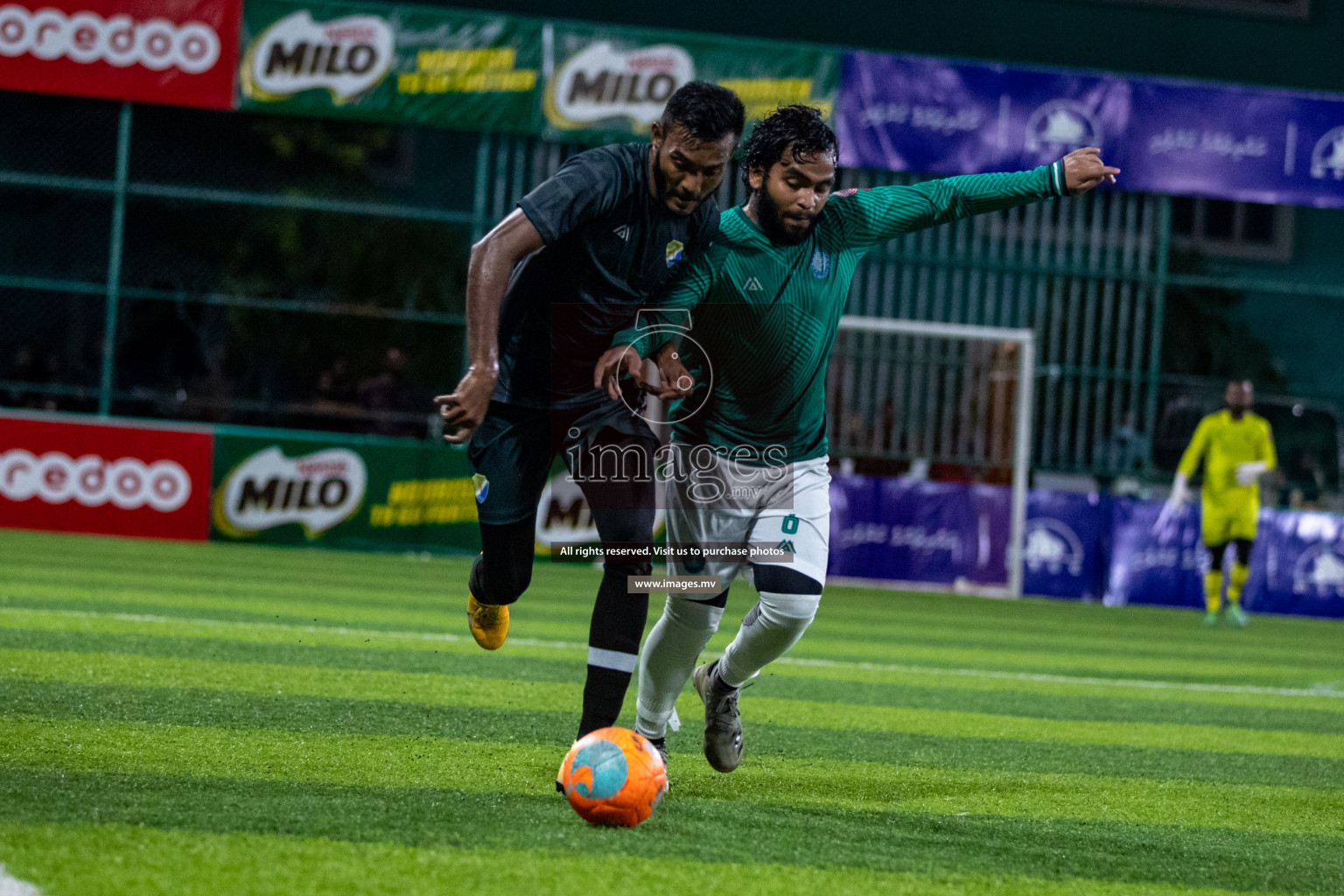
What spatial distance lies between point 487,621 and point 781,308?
1.72 m

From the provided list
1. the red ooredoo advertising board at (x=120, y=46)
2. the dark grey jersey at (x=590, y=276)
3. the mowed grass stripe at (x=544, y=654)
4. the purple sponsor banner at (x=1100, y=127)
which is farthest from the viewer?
the purple sponsor banner at (x=1100, y=127)

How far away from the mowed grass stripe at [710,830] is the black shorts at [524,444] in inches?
37.2

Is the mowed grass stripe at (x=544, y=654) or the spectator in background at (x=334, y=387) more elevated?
the spectator in background at (x=334, y=387)

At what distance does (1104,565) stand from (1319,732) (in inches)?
343

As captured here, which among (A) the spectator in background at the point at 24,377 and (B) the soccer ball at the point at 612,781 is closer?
(B) the soccer ball at the point at 612,781

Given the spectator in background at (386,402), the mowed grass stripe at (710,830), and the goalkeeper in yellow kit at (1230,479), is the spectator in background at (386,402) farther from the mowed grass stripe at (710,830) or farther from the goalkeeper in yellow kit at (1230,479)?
the mowed grass stripe at (710,830)

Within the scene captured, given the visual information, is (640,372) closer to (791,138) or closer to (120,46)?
(791,138)

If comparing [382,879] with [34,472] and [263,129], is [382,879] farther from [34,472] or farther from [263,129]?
[263,129]

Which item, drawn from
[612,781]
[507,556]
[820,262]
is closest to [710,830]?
[612,781]

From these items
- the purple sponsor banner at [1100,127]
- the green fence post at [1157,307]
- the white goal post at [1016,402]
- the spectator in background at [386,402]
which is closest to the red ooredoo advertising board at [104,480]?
the spectator in background at [386,402]

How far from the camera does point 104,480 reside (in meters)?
14.0

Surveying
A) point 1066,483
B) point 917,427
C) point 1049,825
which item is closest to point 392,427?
point 917,427

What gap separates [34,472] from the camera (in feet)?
45.7

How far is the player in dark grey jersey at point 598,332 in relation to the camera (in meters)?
4.17
